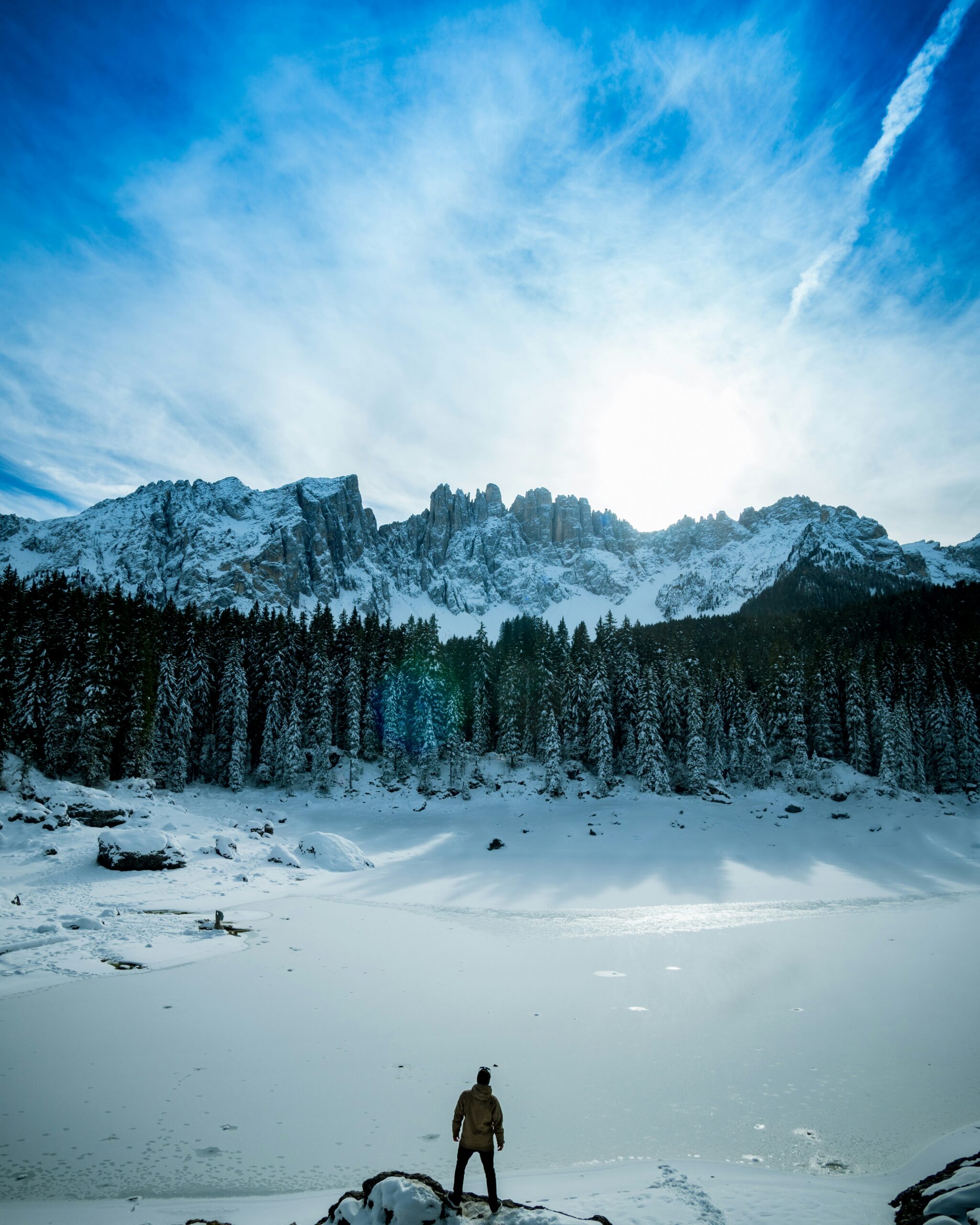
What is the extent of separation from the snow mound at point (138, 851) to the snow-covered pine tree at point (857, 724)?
56.2 m

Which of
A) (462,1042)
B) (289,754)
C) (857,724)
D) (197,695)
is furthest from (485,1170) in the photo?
(857,724)

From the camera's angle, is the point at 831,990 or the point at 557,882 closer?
the point at 831,990

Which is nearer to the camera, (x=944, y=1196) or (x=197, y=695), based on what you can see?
(x=944, y=1196)

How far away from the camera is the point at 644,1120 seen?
8.25m

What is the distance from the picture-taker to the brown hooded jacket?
19.6ft

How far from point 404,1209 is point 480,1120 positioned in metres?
1.38

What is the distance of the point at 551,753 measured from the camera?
53219 millimetres

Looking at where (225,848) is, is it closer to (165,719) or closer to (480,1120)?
(165,719)

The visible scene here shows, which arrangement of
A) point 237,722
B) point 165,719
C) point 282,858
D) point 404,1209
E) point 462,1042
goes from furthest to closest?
point 237,722 → point 165,719 → point 282,858 → point 462,1042 → point 404,1209

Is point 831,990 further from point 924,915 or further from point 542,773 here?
point 542,773

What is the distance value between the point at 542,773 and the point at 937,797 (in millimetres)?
35329

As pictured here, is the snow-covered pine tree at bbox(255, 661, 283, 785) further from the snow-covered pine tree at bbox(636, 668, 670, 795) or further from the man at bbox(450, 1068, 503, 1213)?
the man at bbox(450, 1068, 503, 1213)

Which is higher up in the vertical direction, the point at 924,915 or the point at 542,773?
the point at 542,773

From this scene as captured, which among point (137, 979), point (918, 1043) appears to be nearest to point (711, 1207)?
point (918, 1043)
